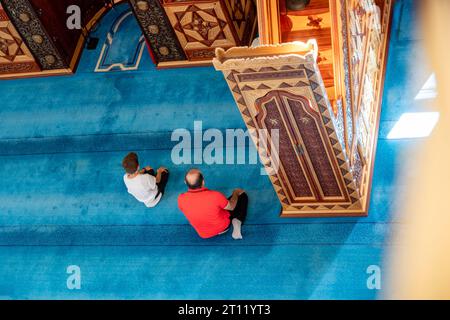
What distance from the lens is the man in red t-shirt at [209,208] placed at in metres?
5.84

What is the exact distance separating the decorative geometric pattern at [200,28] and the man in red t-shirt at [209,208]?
2033 mm

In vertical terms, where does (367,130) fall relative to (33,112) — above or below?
below

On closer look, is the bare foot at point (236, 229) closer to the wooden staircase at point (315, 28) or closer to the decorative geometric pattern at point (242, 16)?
the wooden staircase at point (315, 28)

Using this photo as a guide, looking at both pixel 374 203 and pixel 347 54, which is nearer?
pixel 347 54

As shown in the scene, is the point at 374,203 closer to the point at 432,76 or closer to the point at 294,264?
the point at 294,264

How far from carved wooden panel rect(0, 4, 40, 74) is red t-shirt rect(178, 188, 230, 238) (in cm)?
326

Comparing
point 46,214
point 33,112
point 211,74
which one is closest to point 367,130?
Answer: point 211,74

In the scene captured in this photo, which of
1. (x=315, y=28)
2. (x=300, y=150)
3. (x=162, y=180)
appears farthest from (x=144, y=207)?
(x=315, y=28)

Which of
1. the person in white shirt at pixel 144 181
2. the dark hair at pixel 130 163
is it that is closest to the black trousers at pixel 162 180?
the person in white shirt at pixel 144 181

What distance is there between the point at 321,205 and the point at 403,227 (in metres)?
0.70

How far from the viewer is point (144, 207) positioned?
670 cm

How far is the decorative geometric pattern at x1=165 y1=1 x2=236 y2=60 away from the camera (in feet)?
24.2

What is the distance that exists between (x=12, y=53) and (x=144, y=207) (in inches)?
110

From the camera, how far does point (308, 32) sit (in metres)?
6.16
